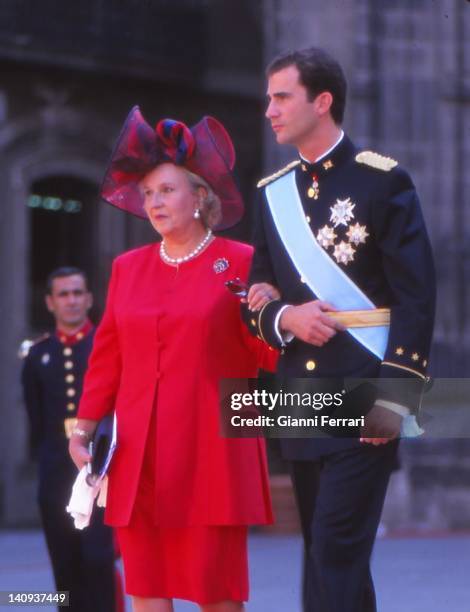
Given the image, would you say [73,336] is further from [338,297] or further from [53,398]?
[338,297]

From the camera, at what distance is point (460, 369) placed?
43.6 ft

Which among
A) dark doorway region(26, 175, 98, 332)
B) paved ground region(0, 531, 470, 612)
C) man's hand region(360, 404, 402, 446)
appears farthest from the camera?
dark doorway region(26, 175, 98, 332)

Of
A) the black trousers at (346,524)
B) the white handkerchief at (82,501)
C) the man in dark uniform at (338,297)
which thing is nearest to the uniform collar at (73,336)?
the white handkerchief at (82,501)

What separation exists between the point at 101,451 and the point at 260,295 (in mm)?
814

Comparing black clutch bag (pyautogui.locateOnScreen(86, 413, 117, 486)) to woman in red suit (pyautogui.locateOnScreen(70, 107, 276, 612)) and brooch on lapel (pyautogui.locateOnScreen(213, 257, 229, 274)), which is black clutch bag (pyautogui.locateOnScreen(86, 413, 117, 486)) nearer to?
woman in red suit (pyautogui.locateOnScreen(70, 107, 276, 612))

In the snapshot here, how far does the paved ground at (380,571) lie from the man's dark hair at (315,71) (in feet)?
13.4

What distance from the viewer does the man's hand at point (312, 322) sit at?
4.82 meters

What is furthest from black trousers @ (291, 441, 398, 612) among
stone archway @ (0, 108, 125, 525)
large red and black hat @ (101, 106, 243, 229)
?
stone archway @ (0, 108, 125, 525)

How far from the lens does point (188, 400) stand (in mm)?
5297

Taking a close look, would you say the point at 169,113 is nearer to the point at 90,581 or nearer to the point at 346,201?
the point at 90,581

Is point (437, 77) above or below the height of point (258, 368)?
above

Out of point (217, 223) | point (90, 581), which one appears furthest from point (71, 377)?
point (217, 223)

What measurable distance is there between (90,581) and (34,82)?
673 centimetres

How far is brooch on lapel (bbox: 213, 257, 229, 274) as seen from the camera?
5.41 meters
